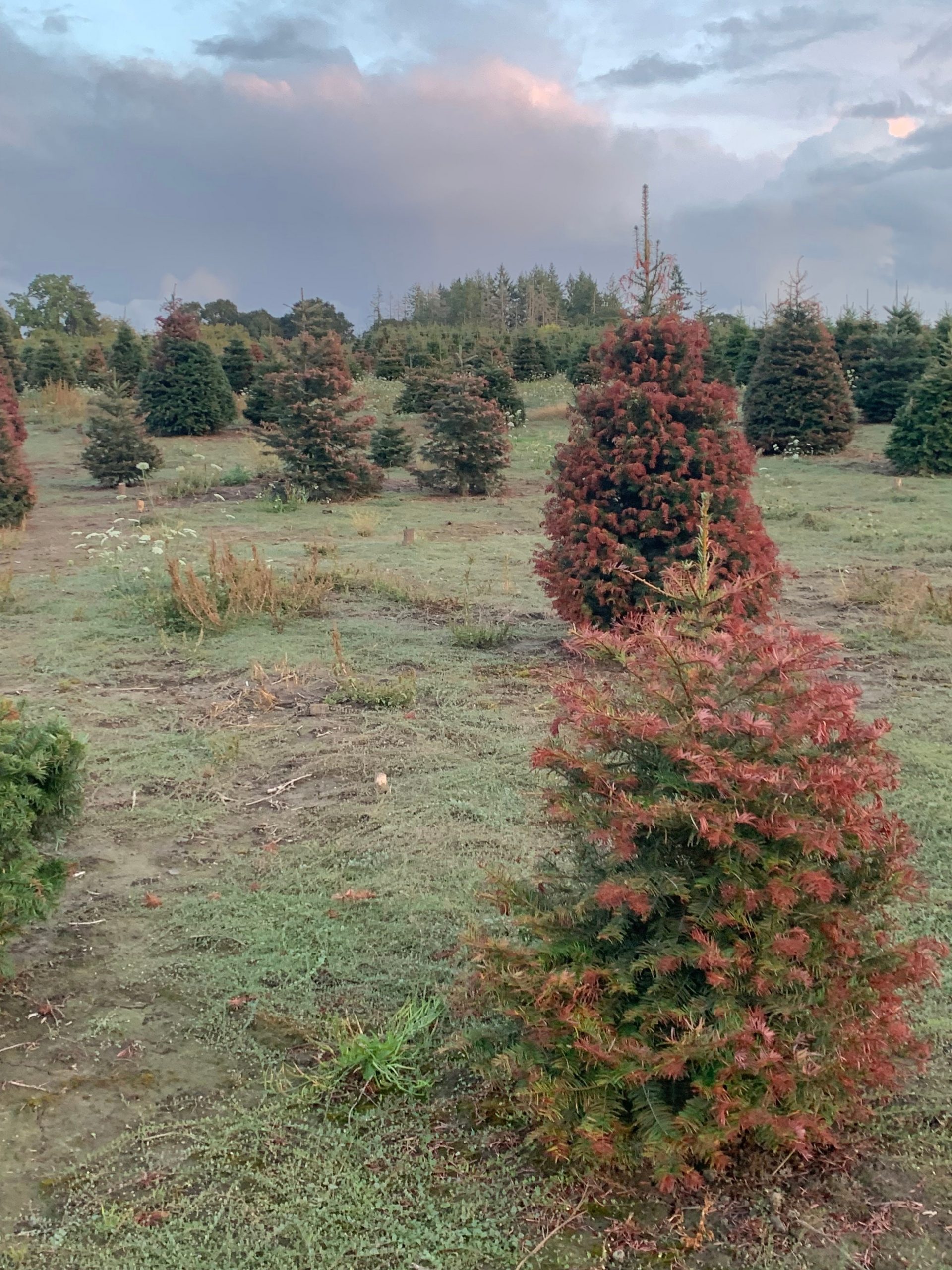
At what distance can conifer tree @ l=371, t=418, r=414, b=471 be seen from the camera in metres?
17.8

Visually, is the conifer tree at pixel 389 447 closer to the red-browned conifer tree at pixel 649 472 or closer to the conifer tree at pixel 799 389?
the conifer tree at pixel 799 389

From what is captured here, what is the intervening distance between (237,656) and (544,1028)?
192 inches

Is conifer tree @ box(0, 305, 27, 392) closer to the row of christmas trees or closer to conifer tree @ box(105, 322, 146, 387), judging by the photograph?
conifer tree @ box(105, 322, 146, 387)

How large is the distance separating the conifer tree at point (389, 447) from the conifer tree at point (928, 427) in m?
8.22

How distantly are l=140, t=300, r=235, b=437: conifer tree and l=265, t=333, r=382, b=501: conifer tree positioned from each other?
249 inches

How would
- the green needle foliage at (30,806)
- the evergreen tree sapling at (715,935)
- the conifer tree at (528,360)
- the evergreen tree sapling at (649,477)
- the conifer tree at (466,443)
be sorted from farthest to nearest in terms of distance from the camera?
1. the conifer tree at (528,360)
2. the conifer tree at (466,443)
3. the evergreen tree sapling at (649,477)
4. the green needle foliage at (30,806)
5. the evergreen tree sapling at (715,935)

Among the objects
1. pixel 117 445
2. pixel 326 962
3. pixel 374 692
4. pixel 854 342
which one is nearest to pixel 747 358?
pixel 854 342

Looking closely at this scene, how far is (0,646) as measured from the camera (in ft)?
22.8

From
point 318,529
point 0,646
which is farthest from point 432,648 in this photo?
point 318,529

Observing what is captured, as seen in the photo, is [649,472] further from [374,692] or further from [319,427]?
[319,427]

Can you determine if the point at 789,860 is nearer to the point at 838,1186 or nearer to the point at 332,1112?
the point at 838,1186

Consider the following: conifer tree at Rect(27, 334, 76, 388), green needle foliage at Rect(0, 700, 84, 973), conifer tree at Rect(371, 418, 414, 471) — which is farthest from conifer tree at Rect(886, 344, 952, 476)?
conifer tree at Rect(27, 334, 76, 388)

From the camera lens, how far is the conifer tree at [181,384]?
66.2 ft

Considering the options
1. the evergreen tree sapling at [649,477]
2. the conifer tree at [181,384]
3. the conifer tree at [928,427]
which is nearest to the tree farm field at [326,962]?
the evergreen tree sapling at [649,477]
